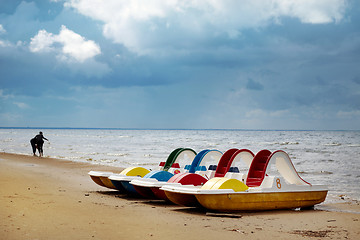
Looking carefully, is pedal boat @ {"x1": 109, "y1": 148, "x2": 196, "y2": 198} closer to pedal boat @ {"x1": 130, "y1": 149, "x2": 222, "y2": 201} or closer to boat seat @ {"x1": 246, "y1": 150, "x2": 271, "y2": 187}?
pedal boat @ {"x1": 130, "y1": 149, "x2": 222, "y2": 201}

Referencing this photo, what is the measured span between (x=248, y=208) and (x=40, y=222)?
460 centimetres

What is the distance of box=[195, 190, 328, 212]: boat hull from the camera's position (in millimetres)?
9797

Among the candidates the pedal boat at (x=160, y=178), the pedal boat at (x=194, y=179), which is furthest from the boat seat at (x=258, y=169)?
the pedal boat at (x=160, y=178)

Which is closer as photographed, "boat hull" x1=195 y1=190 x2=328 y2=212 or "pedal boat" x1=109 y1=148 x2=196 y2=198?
"boat hull" x1=195 y1=190 x2=328 y2=212

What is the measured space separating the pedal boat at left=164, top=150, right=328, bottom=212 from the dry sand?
24cm

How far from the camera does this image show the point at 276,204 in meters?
10.8

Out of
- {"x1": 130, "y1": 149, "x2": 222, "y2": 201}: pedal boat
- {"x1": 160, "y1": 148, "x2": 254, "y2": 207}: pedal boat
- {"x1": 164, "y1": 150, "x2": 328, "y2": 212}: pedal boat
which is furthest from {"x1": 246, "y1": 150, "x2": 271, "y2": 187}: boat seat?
{"x1": 130, "y1": 149, "x2": 222, "y2": 201}: pedal boat

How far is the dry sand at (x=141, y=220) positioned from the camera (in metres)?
7.61

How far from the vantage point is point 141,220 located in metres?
8.99

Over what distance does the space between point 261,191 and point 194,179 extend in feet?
5.43

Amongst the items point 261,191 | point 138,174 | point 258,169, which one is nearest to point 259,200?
point 261,191

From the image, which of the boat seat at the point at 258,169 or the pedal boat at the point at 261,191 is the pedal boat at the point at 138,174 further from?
the boat seat at the point at 258,169

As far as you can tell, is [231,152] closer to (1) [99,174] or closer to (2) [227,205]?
(2) [227,205]

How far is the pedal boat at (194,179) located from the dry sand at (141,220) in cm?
31
